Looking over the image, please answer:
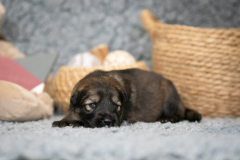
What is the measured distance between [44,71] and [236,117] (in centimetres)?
206

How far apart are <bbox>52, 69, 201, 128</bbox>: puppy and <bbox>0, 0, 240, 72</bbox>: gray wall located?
50.3 inches

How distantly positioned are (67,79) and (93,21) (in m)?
1.21

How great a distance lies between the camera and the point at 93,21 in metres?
3.57

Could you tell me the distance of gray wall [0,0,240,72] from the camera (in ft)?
11.4

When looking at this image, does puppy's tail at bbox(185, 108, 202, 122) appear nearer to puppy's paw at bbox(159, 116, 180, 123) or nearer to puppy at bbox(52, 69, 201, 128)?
puppy at bbox(52, 69, 201, 128)

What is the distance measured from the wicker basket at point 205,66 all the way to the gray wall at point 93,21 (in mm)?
872

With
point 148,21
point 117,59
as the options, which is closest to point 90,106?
point 117,59

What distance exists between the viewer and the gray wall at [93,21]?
346cm

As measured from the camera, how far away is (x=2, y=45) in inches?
118

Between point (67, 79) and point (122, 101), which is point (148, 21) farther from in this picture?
point (122, 101)

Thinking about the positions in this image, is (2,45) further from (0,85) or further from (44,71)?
(0,85)

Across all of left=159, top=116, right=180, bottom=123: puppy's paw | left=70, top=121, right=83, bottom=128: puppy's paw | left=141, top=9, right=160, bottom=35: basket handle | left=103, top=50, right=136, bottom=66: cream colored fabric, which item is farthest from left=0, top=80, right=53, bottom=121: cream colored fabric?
left=141, top=9, right=160, bottom=35: basket handle

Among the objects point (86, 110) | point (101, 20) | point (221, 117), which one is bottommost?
point (221, 117)


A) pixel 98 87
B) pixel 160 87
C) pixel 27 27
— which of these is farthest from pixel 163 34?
pixel 27 27
